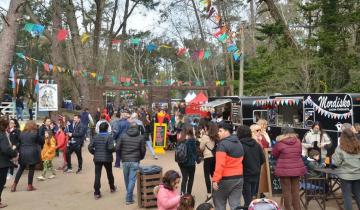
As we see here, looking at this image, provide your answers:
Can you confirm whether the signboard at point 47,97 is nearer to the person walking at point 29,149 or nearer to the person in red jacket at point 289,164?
the person walking at point 29,149

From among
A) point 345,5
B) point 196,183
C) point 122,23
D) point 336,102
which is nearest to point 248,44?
point 122,23

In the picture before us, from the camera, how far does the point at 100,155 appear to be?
27.6 ft

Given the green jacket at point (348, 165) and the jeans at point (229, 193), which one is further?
Result: the green jacket at point (348, 165)

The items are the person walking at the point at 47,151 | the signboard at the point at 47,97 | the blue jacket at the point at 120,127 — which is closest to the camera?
the person walking at the point at 47,151

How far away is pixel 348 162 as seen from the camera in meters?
6.30

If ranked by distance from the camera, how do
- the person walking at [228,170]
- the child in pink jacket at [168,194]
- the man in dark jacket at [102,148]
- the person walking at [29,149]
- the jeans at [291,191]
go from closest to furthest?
the child in pink jacket at [168,194]
the person walking at [228,170]
the jeans at [291,191]
the man in dark jacket at [102,148]
the person walking at [29,149]

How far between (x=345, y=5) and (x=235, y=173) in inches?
649

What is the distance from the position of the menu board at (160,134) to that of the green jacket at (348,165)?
9661 millimetres

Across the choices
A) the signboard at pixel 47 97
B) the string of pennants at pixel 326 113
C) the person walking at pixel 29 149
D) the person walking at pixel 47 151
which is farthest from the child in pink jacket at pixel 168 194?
the signboard at pixel 47 97

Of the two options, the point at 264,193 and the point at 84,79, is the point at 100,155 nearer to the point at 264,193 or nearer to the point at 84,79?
the point at 264,193

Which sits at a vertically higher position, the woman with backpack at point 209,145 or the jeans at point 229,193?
the woman with backpack at point 209,145

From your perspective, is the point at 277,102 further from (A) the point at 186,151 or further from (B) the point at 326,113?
(A) the point at 186,151

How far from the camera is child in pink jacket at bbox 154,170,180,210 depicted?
4973 mm

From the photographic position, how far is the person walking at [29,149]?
29.9 ft
